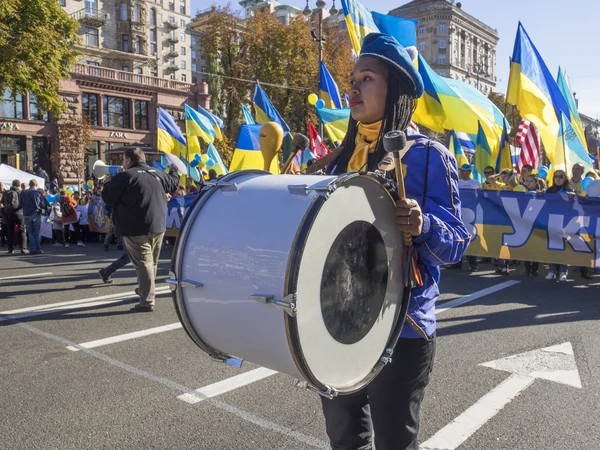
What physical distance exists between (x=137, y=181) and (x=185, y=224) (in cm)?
483

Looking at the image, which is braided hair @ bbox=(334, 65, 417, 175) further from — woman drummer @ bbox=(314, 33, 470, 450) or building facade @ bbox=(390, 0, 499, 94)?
A: building facade @ bbox=(390, 0, 499, 94)

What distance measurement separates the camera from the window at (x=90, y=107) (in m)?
38.4

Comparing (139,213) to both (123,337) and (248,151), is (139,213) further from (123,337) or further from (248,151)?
(248,151)

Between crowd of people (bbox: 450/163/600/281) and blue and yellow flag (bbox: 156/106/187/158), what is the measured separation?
8.92m

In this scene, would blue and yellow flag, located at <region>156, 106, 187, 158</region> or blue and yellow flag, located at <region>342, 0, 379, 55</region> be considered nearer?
blue and yellow flag, located at <region>342, 0, 379, 55</region>

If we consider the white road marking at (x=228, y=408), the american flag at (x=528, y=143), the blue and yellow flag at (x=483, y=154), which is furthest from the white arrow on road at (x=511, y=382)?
the american flag at (x=528, y=143)

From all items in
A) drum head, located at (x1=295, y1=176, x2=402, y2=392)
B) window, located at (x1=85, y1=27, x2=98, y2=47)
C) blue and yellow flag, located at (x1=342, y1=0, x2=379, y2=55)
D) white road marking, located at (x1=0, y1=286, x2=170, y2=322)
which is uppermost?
window, located at (x1=85, y1=27, x2=98, y2=47)

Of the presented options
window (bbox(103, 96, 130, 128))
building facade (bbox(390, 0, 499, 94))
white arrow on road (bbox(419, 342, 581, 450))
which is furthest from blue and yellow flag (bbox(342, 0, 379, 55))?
building facade (bbox(390, 0, 499, 94))

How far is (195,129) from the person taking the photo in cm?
1582

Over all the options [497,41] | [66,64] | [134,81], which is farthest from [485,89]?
[66,64]

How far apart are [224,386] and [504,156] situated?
10190mm

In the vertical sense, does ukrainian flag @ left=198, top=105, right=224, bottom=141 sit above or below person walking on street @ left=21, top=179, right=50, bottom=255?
above

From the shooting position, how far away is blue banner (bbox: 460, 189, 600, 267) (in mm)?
8688

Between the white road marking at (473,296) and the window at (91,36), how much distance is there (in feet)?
172
